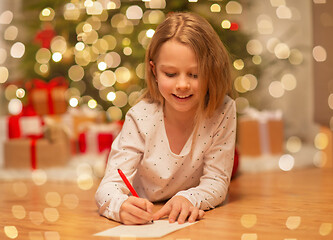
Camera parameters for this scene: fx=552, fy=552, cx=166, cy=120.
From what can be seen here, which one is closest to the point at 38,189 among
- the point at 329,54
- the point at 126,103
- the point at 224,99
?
the point at 126,103

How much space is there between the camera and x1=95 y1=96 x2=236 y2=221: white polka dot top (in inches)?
53.3

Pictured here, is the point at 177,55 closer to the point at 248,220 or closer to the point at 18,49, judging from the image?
the point at 248,220

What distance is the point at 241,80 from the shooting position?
8.72 ft

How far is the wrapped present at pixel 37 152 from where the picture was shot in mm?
2102

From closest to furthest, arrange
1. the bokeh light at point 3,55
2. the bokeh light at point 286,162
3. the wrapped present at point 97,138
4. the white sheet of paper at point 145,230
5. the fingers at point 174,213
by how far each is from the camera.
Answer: the white sheet of paper at point 145,230 → the fingers at point 174,213 → the bokeh light at point 286,162 → the wrapped present at point 97,138 → the bokeh light at point 3,55

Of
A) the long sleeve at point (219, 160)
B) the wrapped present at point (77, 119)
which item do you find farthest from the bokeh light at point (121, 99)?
the long sleeve at point (219, 160)

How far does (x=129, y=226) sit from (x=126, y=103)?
1117mm

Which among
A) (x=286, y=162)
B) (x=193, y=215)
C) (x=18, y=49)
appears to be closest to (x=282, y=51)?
(x=286, y=162)

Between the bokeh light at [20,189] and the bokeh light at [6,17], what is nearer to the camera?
the bokeh light at [20,189]

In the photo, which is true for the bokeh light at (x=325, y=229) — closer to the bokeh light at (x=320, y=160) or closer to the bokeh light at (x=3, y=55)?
the bokeh light at (x=320, y=160)

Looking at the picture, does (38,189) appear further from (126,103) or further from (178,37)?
(178,37)

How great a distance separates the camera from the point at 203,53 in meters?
1.28

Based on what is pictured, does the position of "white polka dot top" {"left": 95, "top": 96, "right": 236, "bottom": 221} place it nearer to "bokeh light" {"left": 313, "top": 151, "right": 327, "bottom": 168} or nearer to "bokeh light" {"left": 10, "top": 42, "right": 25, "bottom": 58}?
"bokeh light" {"left": 313, "top": 151, "right": 327, "bottom": 168}

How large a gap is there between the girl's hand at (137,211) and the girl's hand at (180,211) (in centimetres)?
5
